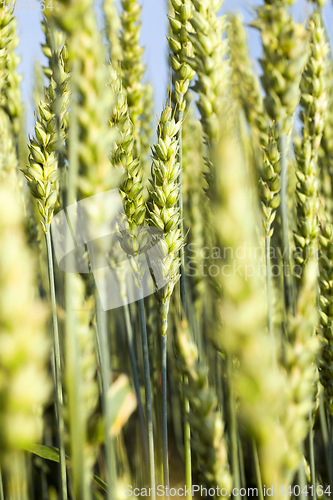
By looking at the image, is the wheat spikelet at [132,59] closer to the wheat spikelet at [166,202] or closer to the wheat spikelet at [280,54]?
the wheat spikelet at [166,202]

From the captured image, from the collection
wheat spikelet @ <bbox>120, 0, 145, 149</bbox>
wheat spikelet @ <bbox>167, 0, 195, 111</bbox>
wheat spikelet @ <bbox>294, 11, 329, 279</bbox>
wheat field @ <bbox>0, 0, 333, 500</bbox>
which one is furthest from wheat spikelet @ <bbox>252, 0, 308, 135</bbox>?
wheat spikelet @ <bbox>120, 0, 145, 149</bbox>

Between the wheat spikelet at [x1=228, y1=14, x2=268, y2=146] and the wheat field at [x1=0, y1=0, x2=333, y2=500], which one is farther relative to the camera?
the wheat spikelet at [x1=228, y1=14, x2=268, y2=146]

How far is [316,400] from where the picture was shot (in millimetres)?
775

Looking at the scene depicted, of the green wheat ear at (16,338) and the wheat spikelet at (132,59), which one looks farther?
the wheat spikelet at (132,59)

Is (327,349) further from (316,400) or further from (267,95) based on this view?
(267,95)

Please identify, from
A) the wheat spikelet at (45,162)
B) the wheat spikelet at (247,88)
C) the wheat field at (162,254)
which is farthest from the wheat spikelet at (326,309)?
the wheat spikelet at (45,162)

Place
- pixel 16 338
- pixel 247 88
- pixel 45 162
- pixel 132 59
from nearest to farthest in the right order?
pixel 16 338
pixel 45 162
pixel 132 59
pixel 247 88

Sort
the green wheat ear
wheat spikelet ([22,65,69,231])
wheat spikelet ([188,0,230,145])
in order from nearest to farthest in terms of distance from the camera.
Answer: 1. the green wheat ear
2. wheat spikelet ([188,0,230,145])
3. wheat spikelet ([22,65,69,231])

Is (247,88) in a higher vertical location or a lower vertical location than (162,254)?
higher

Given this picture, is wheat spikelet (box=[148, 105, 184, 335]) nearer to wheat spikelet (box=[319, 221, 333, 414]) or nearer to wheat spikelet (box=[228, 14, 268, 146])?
wheat spikelet (box=[319, 221, 333, 414])

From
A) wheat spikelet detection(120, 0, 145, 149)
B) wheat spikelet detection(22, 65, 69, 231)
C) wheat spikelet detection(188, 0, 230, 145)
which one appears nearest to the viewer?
wheat spikelet detection(188, 0, 230, 145)

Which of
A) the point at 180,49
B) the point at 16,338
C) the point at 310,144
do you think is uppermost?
the point at 180,49

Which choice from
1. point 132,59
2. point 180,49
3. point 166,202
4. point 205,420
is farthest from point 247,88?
point 205,420

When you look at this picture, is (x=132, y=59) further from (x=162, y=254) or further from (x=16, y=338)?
(x=16, y=338)
